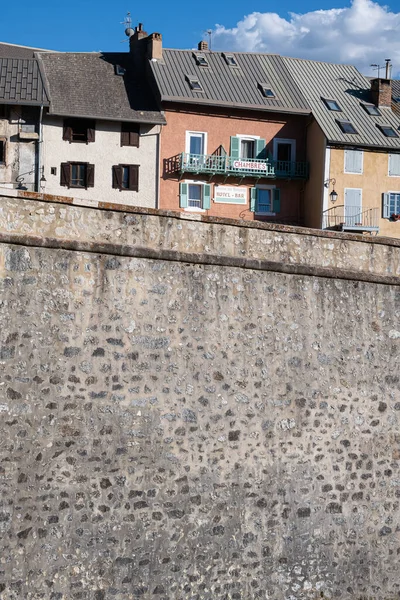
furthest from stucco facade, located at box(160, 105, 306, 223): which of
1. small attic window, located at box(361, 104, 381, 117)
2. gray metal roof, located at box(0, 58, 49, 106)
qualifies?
gray metal roof, located at box(0, 58, 49, 106)

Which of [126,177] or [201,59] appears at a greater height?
[201,59]

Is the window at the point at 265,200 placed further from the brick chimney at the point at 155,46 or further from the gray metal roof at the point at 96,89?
the brick chimney at the point at 155,46

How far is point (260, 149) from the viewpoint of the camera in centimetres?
3941

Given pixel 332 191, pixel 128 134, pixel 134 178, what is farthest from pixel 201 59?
pixel 332 191

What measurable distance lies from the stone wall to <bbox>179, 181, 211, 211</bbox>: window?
2493 centimetres

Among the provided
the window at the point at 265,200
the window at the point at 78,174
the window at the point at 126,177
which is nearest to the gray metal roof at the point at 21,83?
the window at the point at 78,174

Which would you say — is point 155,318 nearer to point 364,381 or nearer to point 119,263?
point 119,263

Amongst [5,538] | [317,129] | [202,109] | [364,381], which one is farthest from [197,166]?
[5,538]

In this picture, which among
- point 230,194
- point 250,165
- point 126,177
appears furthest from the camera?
point 230,194

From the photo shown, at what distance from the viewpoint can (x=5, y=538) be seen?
10.2 m

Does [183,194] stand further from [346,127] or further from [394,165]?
[394,165]

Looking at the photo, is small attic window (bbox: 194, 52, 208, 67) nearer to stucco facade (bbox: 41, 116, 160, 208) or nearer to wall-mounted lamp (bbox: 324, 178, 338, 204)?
stucco facade (bbox: 41, 116, 160, 208)

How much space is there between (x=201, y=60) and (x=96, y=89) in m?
5.41

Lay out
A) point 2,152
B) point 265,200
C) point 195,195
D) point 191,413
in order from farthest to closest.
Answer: point 265,200
point 195,195
point 2,152
point 191,413
